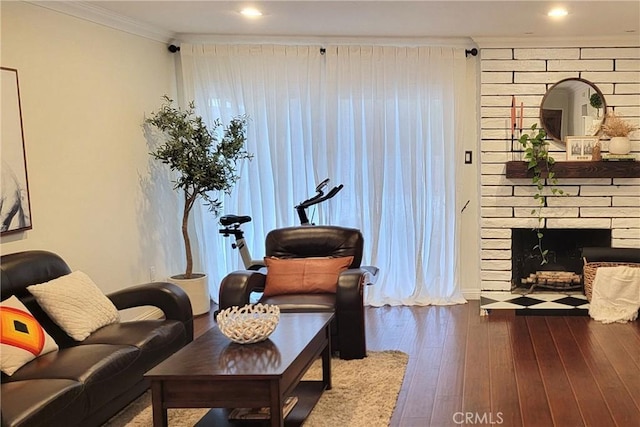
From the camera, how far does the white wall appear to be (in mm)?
3691

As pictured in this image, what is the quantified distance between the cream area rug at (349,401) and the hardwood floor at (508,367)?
81 millimetres

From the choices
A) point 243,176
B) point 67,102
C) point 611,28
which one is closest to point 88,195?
point 67,102

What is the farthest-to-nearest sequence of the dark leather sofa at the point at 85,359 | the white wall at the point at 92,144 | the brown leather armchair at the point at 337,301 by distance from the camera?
the brown leather armchair at the point at 337,301
the white wall at the point at 92,144
the dark leather sofa at the point at 85,359

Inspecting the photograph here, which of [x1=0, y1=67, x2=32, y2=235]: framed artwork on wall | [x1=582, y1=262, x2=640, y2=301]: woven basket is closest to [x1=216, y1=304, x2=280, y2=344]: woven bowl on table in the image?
[x1=0, y1=67, x2=32, y2=235]: framed artwork on wall

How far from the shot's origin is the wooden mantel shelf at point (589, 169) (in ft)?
16.7

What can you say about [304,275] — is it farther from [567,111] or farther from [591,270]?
[567,111]

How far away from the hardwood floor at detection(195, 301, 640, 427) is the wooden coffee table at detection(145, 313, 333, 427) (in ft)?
2.30

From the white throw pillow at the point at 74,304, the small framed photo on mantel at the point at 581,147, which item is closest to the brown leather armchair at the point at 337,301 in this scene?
the white throw pillow at the point at 74,304

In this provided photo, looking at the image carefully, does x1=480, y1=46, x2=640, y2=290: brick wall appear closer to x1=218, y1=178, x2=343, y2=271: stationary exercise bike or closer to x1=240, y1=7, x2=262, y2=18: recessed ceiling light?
x1=218, y1=178, x2=343, y2=271: stationary exercise bike

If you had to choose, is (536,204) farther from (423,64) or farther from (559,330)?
(423,64)

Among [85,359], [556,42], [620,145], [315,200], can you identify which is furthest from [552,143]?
[85,359]

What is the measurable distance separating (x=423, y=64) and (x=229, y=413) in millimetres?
3519

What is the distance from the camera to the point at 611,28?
4754 millimetres

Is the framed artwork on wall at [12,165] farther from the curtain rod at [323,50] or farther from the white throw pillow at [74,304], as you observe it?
the curtain rod at [323,50]
